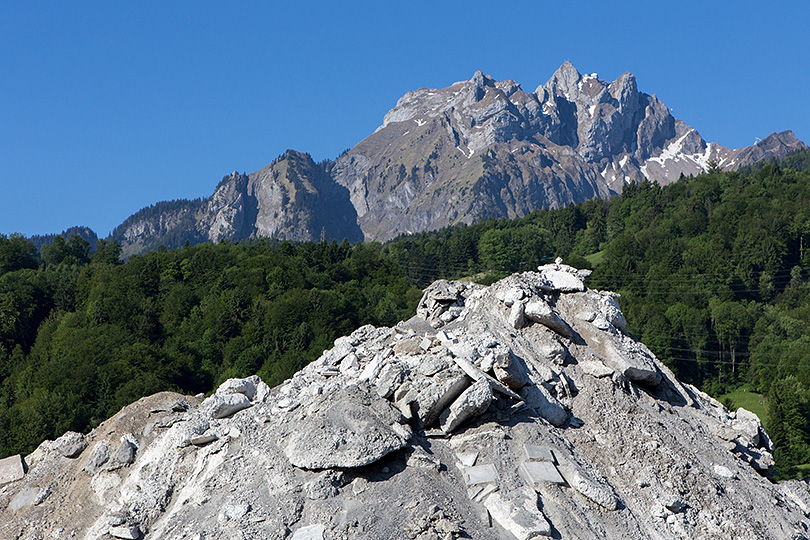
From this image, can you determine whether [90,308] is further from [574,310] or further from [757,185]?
[757,185]

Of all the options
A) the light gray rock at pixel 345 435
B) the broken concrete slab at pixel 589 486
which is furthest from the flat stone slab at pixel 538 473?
the light gray rock at pixel 345 435

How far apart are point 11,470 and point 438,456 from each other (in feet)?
40.3

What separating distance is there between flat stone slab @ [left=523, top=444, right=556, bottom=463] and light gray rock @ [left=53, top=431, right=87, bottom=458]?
1237 centimetres

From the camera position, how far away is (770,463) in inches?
778

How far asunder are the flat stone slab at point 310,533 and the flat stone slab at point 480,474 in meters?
3.29

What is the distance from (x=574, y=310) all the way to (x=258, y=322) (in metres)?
54.6

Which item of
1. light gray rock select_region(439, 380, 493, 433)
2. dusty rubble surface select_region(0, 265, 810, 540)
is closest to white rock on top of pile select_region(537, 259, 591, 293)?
dusty rubble surface select_region(0, 265, 810, 540)

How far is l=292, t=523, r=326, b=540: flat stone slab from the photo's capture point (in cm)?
1305

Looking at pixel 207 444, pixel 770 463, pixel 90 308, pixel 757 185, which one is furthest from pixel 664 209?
pixel 207 444

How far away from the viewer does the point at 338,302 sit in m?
75.6

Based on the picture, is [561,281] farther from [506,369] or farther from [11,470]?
[11,470]

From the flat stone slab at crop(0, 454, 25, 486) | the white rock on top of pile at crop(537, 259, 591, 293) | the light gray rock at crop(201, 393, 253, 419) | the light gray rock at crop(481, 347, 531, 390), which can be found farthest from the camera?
the white rock on top of pile at crop(537, 259, 591, 293)

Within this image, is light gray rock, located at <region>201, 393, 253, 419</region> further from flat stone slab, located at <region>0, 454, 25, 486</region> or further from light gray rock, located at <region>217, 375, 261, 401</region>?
flat stone slab, located at <region>0, 454, 25, 486</region>

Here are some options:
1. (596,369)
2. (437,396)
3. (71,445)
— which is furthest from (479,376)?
(71,445)
